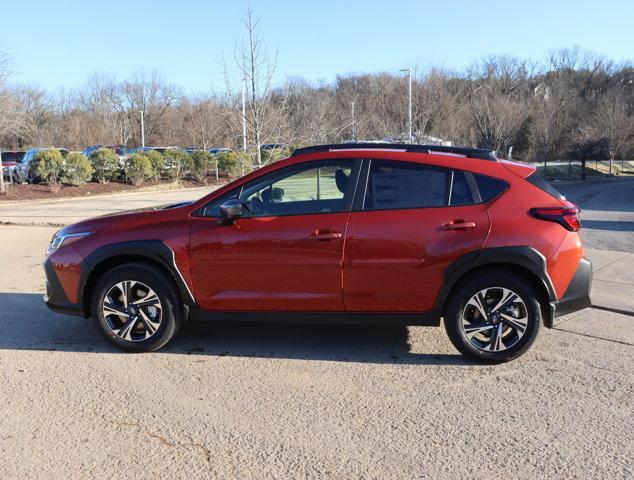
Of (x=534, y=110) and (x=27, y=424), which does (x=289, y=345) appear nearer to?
(x=27, y=424)

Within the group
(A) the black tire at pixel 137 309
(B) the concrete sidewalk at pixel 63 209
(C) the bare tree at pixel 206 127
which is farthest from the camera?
(C) the bare tree at pixel 206 127

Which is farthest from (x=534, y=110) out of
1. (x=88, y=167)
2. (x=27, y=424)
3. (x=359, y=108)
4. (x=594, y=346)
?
(x=27, y=424)

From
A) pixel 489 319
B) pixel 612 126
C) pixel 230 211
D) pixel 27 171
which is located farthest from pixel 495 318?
pixel 612 126

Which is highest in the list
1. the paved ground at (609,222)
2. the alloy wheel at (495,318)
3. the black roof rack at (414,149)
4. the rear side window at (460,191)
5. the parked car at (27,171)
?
the parked car at (27,171)

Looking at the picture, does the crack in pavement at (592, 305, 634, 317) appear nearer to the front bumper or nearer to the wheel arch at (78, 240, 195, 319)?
the wheel arch at (78, 240, 195, 319)

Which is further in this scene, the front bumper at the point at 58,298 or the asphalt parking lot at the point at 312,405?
the front bumper at the point at 58,298

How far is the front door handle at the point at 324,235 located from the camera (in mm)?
4379

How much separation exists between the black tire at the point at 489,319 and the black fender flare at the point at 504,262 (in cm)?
10

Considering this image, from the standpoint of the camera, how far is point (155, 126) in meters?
72.2

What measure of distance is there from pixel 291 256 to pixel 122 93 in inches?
2900

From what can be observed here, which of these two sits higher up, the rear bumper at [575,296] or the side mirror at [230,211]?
the side mirror at [230,211]

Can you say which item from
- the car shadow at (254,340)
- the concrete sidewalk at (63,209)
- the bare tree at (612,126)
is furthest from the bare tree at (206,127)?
the car shadow at (254,340)

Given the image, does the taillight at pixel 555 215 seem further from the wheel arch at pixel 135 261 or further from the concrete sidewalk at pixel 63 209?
the concrete sidewalk at pixel 63 209

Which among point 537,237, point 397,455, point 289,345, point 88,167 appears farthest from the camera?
point 88,167
